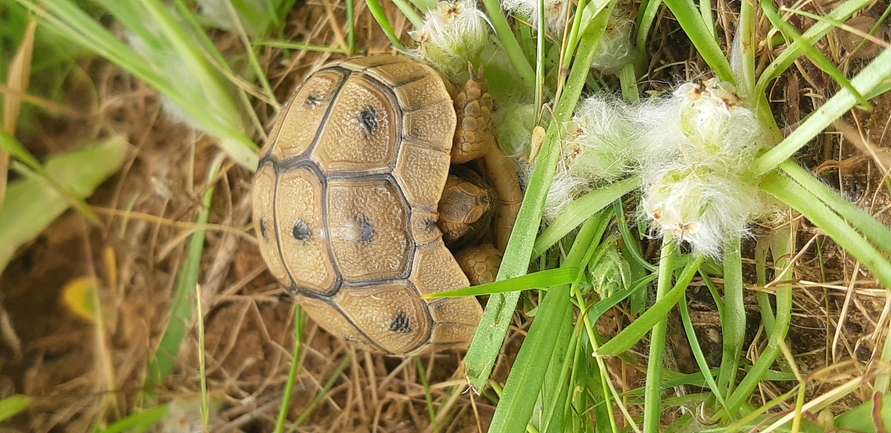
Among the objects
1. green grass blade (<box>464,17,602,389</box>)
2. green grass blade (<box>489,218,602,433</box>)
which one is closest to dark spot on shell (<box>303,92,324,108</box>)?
green grass blade (<box>464,17,602,389</box>)

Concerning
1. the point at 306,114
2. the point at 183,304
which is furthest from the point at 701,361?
the point at 183,304

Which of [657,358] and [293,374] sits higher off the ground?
[657,358]

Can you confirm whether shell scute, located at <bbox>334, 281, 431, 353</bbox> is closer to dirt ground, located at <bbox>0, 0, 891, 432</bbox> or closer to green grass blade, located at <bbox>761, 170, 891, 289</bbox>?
dirt ground, located at <bbox>0, 0, 891, 432</bbox>

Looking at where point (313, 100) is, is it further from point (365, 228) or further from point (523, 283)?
point (523, 283)

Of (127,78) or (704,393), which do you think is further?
(127,78)

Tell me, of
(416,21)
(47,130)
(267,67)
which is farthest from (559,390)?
(47,130)

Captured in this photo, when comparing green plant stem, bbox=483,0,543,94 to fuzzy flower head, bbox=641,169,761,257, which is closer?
fuzzy flower head, bbox=641,169,761,257

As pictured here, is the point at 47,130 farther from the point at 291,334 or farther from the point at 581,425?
the point at 581,425
